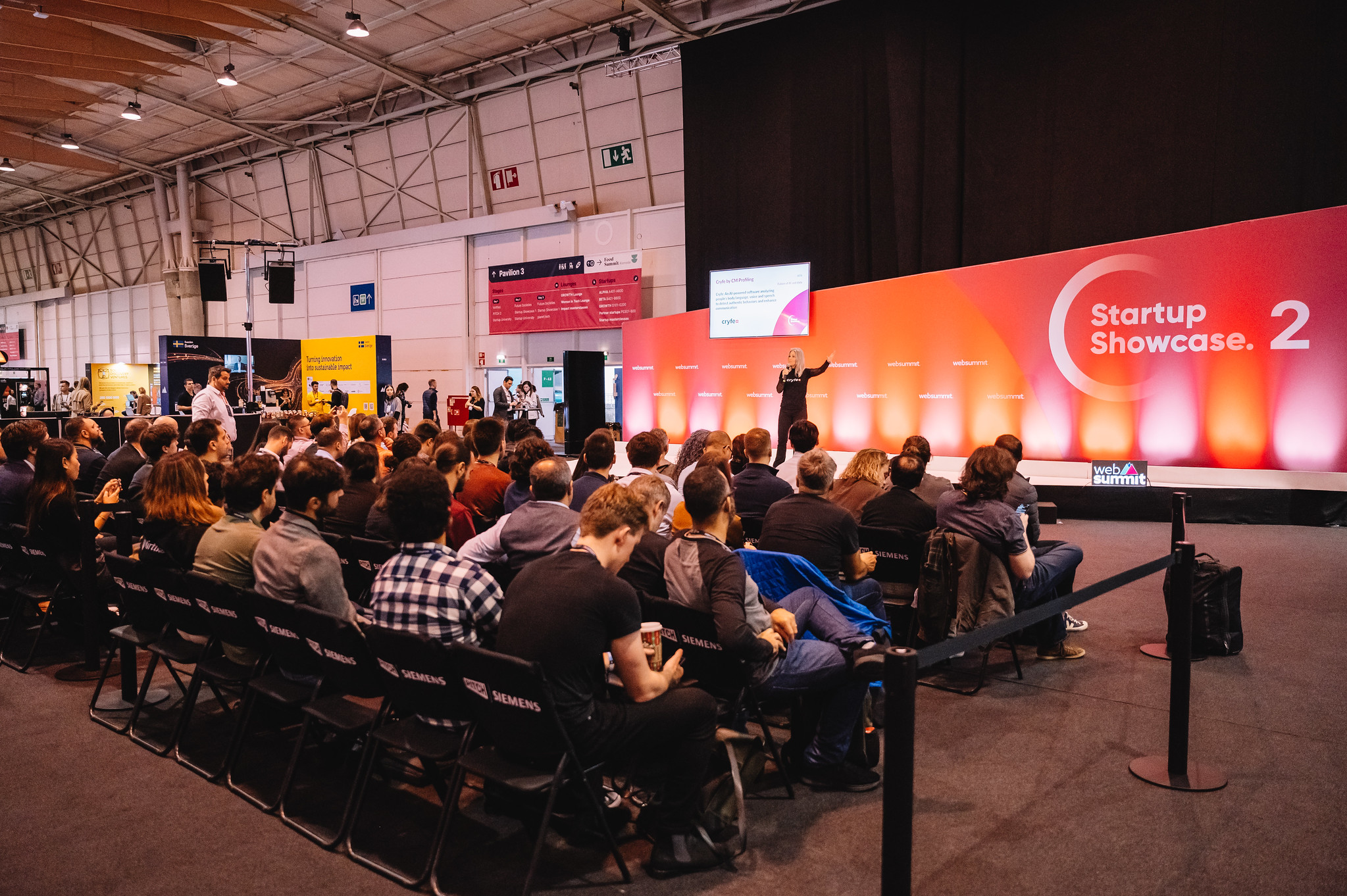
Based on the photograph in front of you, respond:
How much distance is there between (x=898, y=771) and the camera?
1687 mm

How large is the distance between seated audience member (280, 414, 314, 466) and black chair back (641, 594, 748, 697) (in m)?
4.10

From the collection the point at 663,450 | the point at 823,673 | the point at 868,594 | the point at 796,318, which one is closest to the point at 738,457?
the point at 663,450

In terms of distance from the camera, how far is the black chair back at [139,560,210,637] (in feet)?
10.3

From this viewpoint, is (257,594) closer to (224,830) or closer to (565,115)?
(224,830)

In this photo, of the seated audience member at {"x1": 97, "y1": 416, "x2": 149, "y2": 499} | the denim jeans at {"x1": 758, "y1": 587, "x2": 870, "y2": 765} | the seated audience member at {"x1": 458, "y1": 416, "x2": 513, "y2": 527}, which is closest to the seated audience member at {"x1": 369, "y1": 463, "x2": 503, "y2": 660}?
the denim jeans at {"x1": 758, "y1": 587, "x2": 870, "y2": 765}

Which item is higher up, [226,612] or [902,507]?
[902,507]

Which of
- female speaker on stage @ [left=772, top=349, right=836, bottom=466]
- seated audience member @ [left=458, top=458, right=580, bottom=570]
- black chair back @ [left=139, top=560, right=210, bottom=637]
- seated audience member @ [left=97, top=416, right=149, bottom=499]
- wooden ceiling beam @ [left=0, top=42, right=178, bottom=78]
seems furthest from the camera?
female speaker on stage @ [left=772, top=349, right=836, bottom=466]

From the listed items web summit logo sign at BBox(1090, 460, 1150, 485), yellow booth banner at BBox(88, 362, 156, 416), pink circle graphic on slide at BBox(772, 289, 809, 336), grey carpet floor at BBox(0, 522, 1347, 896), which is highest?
pink circle graphic on slide at BBox(772, 289, 809, 336)

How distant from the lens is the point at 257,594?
2.77 m

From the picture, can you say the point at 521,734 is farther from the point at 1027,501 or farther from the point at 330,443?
the point at 330,443

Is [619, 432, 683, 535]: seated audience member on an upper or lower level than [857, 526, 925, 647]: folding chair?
upper

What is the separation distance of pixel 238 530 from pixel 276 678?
635mm

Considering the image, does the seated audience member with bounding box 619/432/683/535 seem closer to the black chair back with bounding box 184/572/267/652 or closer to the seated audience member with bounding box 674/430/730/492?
the seated audience member with bounding box 674/430/730/492

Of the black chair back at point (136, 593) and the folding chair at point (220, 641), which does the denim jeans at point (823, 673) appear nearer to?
the folding chair at point (220, 641)
